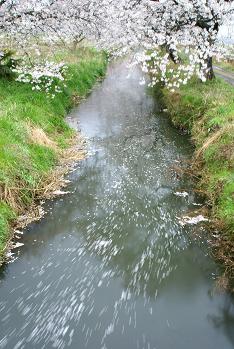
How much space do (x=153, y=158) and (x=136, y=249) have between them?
609 cm

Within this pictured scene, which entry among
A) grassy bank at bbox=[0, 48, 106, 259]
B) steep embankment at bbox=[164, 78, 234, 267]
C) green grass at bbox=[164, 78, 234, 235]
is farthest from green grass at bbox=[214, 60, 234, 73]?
grassy bank at bbox=[0, 48, 106, 259]

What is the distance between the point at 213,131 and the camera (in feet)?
49.5

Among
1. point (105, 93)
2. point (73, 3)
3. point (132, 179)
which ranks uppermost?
point (73, 3)

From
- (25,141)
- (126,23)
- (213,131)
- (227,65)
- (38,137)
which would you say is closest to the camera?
(25,141)

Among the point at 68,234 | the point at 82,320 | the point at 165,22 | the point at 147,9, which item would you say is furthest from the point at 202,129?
the point at 82,320

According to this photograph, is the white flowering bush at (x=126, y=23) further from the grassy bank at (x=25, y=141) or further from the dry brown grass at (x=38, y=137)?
the dry brown grass at (x=38, y=137)

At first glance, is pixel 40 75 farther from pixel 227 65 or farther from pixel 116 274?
pixel 227 65

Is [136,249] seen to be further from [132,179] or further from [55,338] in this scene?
[132,179]

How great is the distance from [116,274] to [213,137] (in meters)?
7.13

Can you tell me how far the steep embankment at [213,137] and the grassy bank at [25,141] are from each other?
4.97m

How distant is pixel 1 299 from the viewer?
7758 mm

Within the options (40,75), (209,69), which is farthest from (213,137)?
(209,69)

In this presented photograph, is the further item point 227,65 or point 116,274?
point 227,65

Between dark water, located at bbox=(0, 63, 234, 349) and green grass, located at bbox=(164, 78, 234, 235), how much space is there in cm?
80
